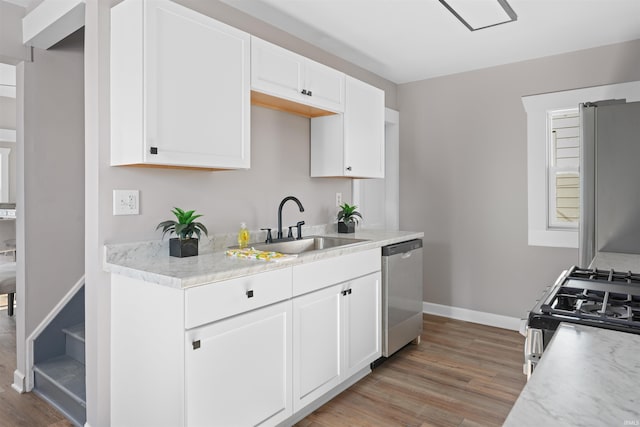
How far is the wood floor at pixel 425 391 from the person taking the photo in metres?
2.25

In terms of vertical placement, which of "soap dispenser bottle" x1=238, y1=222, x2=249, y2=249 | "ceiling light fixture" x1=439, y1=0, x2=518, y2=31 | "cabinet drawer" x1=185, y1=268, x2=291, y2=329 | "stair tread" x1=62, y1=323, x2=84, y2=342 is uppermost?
"ceiling light fixture" x1=439, y1=0, x2=518, y2=31

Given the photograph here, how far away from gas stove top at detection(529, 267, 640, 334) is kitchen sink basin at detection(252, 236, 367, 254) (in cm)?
148

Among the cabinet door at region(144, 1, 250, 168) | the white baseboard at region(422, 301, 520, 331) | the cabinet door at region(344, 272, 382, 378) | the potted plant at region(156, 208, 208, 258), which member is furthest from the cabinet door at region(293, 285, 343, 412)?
the white baseboard at region(422, 301, 520, 331)

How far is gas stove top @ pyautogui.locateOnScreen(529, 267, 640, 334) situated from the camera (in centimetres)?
97

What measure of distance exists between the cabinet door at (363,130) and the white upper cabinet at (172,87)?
3.56 ft

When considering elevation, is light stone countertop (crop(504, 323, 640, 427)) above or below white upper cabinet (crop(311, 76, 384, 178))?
below

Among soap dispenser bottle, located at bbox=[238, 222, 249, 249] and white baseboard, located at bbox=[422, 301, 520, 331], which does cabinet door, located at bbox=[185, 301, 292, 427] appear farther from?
white baseboard, located at bbox=[422, 301, 520, 331]

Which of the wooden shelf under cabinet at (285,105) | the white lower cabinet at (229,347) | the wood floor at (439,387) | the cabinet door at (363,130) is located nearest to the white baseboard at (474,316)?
the wood floor at (439,387)

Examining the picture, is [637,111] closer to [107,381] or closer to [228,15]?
[228,15]

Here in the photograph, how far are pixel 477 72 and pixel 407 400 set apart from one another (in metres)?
2.95

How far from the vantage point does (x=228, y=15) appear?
257 centimetres

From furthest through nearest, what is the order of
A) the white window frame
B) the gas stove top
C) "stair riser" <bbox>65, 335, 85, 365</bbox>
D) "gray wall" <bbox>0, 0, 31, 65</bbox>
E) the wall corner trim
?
1. the white window frame
2. "stair riser" <bbox>65, 335, 85, 365</bbox>
3. "gray wall" <bbox>0, 0, 31, 65</bbox>
4. the wall corner trim
5. the gas stove top

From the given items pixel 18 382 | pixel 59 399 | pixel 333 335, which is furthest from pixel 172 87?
pixel 18 382

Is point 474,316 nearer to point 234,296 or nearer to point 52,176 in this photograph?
point 234,296
